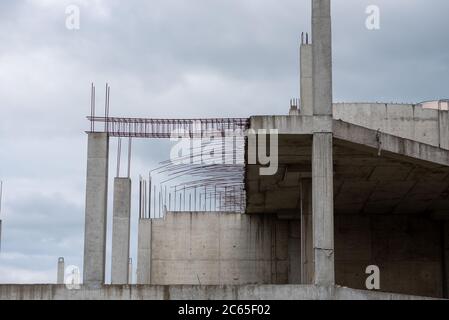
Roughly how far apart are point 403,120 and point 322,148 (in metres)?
9.55

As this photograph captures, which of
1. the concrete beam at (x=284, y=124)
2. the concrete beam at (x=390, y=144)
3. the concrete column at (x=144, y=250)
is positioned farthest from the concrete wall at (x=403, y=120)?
the concrete beam at (x=284, y=124)

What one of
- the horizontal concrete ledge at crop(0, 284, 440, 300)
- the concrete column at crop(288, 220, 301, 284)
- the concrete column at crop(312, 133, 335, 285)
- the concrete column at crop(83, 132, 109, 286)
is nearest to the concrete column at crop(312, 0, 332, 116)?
the concrete column at crop(312, 133, 335, 285)

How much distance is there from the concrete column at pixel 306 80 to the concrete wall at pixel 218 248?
19.1 feet

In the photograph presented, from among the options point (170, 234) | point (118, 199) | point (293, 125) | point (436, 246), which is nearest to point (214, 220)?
point (170, 234)

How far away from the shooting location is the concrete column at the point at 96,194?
1848 centimetres

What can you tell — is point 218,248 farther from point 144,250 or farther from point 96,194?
point 96,194

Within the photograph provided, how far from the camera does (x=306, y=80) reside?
971 inches

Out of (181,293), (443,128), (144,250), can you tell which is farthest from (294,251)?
(181,293)

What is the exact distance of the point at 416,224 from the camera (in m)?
28.2

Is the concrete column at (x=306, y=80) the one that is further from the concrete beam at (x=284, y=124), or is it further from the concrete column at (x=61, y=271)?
the concrete column at (x=61, y=271)

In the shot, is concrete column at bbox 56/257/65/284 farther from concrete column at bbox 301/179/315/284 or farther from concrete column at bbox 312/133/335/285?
concrete column at bbox 312/133/335/285
